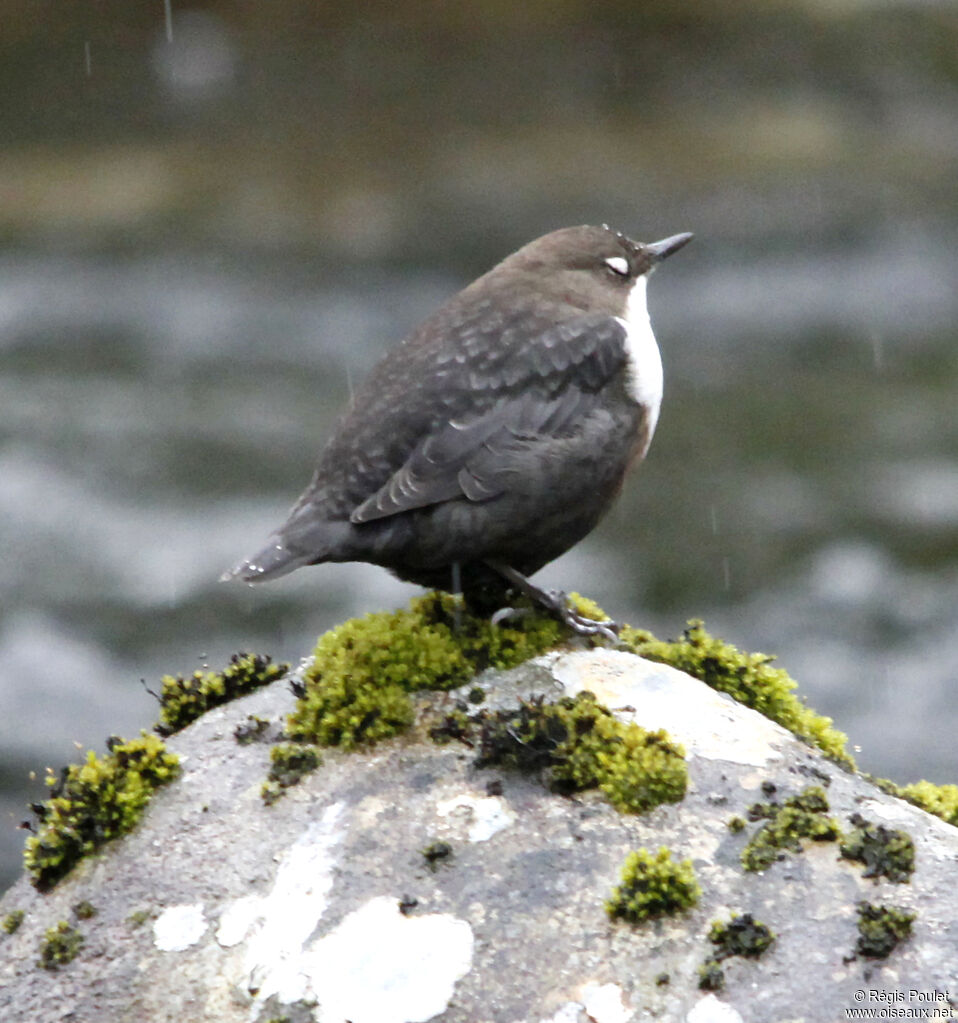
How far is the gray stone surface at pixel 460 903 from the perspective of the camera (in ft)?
9.95

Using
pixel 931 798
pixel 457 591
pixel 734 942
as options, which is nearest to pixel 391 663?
pixel 457 591

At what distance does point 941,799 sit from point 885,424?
6.58 metres

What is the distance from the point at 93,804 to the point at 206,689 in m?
0.79

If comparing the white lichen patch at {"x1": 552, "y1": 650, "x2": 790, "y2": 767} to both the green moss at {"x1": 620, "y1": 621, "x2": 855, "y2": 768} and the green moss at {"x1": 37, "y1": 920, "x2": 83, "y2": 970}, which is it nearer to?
the green moss at {"x1": 620, "y1": 621, "x2": 855, "y2": 768}

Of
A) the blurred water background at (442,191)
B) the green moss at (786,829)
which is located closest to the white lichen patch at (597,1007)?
the green moss at (786,829)

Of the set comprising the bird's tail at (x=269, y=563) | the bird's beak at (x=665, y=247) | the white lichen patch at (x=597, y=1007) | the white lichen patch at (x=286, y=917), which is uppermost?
the bird's beak at (x=665, y=247)

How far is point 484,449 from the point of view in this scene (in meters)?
4.17

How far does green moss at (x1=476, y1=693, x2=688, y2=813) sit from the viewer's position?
139 inches

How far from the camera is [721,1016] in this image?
116 inches

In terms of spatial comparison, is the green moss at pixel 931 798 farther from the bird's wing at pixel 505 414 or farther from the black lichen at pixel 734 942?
the bird's wing at pixel 505 414

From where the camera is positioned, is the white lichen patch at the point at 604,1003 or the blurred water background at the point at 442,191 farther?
the blurred water background at the point at 442,191

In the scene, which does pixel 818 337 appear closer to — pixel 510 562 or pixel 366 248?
pixel 366 248

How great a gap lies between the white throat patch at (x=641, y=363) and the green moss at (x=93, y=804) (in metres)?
1.94

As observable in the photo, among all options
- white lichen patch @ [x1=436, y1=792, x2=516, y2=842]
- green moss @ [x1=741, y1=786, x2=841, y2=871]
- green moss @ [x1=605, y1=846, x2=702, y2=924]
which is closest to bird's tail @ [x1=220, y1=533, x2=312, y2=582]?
white lichen patch @ [x1=436, y1=792, x2=516, y2=842]
